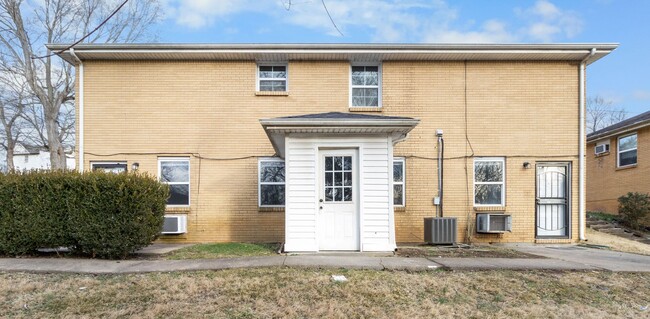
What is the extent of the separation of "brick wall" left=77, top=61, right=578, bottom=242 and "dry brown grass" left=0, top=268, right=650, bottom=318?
461 centimetres

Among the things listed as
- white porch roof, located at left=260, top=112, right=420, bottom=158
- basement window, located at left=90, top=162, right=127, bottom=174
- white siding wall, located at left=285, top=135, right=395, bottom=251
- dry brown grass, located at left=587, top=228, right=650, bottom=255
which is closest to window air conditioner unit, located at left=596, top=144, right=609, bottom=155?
dry brown grass, located at left=587, top=228, right=650, bottom=255

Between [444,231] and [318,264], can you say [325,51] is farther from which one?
[318,264]

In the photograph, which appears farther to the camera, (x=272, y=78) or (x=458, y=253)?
(x=272, y=78)

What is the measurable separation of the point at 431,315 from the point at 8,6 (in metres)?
22.1

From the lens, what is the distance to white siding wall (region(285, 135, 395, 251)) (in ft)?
26.4

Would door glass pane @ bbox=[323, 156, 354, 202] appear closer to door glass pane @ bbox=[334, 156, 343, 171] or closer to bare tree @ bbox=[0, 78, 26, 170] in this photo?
door glass pane @ bbox=[334, 156, 343, 171]

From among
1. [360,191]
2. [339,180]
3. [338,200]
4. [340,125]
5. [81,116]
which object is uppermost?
[81,116]

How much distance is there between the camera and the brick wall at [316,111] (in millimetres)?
10875

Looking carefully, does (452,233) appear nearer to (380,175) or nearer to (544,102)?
(380,175)

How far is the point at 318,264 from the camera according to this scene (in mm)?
6668

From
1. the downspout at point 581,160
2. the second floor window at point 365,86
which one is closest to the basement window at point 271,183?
the second floor window at point 365,86

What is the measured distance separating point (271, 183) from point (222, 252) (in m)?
2.98

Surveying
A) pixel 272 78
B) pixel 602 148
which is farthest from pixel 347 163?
pixel 602 148

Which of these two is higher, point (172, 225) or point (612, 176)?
point (612, 176)
